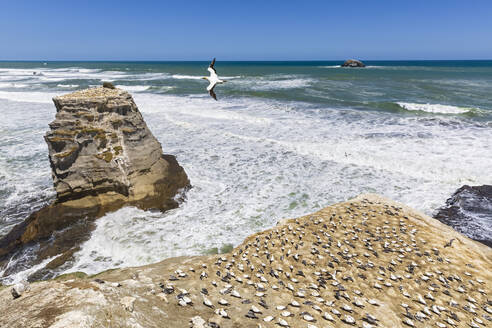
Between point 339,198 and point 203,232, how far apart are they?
18.9ft

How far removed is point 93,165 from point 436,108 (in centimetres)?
3116

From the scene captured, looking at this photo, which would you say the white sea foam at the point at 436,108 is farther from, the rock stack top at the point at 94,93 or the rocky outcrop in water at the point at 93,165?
the rock stack top at the point at 94,93

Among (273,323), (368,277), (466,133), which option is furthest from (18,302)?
(466,133)

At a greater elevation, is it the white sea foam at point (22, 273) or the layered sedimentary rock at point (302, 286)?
the layered sedimentary rock at point (302, 286)

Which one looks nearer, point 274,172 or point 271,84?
point 274,172

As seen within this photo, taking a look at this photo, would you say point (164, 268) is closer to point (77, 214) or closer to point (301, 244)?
point (301, 244)

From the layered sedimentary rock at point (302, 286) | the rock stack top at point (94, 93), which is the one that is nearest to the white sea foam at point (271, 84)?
the rock stack top at point (94, 93)

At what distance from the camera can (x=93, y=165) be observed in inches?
395

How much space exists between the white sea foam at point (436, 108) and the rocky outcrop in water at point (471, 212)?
1901 centimetres

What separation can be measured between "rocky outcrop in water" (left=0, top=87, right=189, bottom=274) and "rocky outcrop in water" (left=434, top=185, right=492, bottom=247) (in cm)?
996

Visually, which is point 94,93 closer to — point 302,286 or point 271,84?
point 302,286

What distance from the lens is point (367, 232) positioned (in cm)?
763

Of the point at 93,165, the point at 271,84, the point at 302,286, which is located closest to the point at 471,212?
the point at 302,286

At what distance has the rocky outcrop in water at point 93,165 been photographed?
9.38 m
